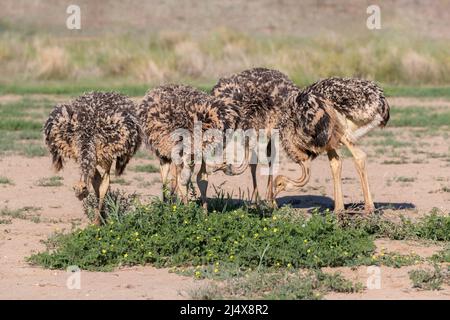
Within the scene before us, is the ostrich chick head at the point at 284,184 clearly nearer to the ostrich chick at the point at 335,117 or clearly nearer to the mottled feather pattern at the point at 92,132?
the ostrich chick at the point at 335,117

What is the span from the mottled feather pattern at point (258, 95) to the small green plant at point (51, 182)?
2833 millimetres

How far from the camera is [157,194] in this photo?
12.0 metres

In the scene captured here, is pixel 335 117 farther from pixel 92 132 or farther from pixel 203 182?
pixel 92 132

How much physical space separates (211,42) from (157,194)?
14.1 meters

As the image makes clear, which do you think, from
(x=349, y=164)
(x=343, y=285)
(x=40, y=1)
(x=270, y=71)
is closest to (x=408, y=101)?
(x=349, y=164)

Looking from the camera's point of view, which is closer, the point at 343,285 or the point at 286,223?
the point at 343,285

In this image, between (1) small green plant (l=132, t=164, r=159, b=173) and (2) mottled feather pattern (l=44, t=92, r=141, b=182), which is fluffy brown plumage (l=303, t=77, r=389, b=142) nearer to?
(2) mottled feather pattern (l=44, t=92, r=141, b=182)

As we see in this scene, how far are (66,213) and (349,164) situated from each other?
191 inches

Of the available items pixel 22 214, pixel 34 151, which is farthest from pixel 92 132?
pixel 34 151

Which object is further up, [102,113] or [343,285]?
[102,113]

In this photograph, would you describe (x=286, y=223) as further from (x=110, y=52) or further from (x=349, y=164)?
(x=110, y=52)

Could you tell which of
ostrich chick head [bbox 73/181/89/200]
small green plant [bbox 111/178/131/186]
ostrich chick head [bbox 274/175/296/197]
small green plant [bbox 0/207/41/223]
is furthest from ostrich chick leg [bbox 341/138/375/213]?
small green plant [bbox 111/178/131/186]
